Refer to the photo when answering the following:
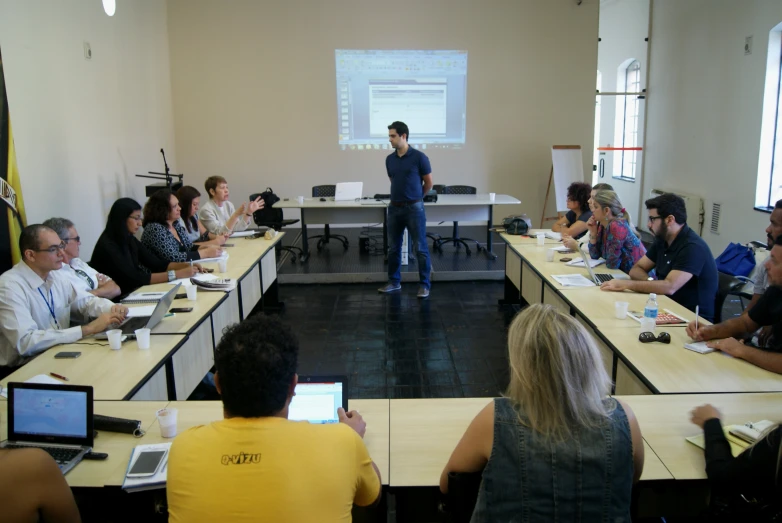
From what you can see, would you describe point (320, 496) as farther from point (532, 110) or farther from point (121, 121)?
point (532, 110)

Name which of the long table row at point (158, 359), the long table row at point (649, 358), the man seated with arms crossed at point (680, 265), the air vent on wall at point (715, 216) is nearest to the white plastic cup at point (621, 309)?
the long table row at point (649, 358)

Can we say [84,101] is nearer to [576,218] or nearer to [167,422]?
[576,218]

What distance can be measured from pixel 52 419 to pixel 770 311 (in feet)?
9.30

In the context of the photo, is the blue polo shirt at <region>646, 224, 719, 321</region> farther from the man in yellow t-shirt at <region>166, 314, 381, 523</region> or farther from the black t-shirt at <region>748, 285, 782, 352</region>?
the man in yellow t-shirt at <region>166, 314, 381, 523</region>

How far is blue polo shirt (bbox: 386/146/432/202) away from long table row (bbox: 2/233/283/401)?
1.94m

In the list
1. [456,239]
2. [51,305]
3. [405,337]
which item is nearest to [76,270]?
[51,305]

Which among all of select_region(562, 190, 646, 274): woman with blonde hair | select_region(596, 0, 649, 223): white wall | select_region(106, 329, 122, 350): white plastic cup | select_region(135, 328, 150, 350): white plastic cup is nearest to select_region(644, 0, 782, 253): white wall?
select_region(596, 0, 649, 223): white wall

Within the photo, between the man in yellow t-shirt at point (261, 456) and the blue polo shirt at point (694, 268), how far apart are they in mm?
2729

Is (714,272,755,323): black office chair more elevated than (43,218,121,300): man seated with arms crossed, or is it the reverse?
(43,218,121,300): man seated with arms crossed

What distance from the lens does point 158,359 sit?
2707mm

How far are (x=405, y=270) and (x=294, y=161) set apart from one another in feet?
11.2

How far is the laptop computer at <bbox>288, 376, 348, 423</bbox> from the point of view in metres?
2.06

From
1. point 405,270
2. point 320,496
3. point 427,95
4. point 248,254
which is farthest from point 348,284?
point 320,496

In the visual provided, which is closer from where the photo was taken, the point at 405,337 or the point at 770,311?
the point at 770,311
